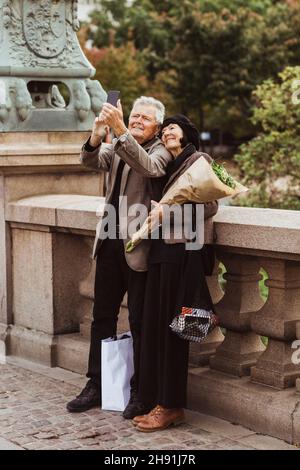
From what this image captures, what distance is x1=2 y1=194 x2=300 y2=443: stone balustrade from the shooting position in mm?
5484

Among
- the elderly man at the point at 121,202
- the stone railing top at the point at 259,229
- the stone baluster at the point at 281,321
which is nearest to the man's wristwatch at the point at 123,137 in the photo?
the elderly man at the point at 121,202

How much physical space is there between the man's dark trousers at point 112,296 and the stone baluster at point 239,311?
21.7 inches

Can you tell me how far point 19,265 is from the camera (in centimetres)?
775

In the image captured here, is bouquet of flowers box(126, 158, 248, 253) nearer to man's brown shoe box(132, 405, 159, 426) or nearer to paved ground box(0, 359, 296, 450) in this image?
man's brown shoe box(132, 405, 159, 426)

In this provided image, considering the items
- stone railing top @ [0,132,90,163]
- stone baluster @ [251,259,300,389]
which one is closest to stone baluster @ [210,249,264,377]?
stone baluster @ [251,259,300,389]

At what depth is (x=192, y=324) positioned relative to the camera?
5.44 m

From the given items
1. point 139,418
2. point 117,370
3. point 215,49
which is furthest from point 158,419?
point 215,49

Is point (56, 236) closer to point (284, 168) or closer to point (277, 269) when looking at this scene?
point (277, 269)

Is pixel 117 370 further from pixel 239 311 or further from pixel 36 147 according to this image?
pixel 36 147

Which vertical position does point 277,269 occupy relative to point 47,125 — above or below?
below
